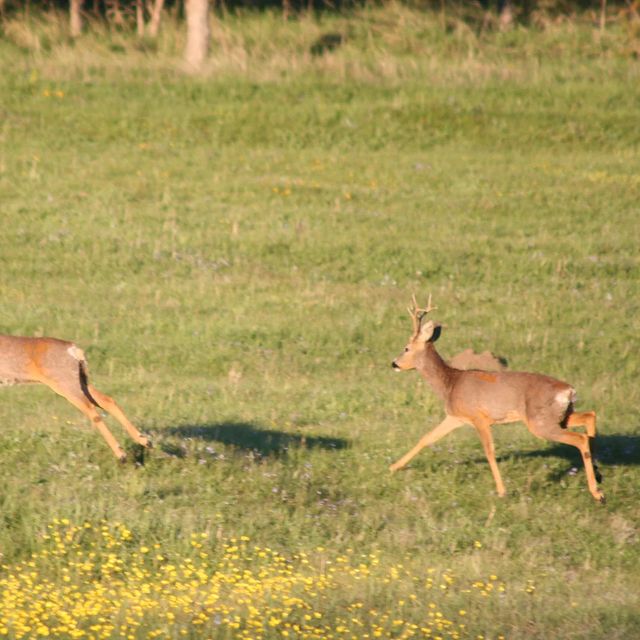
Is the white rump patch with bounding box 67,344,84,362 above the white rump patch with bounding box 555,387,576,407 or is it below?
above

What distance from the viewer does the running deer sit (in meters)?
9.76

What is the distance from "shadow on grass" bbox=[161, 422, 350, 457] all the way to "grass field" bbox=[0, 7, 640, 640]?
4 cm

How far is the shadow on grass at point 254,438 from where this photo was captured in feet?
35.7

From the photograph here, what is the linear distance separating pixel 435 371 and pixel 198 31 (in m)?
16.0

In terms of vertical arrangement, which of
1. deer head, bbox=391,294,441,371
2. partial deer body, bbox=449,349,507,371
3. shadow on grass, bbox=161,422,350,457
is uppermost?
deer head, bbox=391,294,441,371

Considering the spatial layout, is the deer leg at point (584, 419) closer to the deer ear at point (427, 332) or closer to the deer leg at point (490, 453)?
the deer leg at point (490, 453)

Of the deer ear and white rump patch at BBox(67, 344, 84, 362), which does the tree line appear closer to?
the deer ear

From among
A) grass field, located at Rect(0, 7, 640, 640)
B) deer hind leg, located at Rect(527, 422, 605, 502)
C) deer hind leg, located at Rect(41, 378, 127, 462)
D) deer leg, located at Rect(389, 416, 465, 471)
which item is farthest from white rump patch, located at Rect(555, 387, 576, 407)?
deer hind leg, located at Rect(41, 378, 127, 462)

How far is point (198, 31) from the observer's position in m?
25.7

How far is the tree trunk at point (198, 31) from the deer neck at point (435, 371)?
1537 centimetres

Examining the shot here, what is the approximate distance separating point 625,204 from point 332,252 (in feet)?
16.3

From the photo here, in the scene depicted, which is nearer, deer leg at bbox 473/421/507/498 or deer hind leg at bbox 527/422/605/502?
deer hind leg at bbox 527/422/605/502

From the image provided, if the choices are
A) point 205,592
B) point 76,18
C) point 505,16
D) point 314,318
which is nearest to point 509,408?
point 205,592

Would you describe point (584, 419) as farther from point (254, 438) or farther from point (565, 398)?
point (254, 438)
